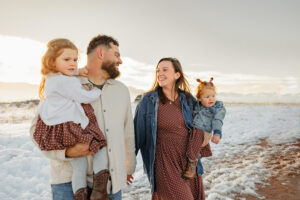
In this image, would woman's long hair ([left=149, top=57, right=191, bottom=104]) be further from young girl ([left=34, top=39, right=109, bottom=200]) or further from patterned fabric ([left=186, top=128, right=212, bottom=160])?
young girl ([left=34, top=39, right=109, bottom=200])

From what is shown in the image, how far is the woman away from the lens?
10.5 ft

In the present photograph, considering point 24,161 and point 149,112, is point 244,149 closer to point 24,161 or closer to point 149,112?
point 149,112

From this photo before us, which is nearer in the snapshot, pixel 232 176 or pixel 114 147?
pixel 114 147

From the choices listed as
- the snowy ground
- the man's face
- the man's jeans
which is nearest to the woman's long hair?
the man's face

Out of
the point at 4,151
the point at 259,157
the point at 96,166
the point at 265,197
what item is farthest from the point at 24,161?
the point at 259,157

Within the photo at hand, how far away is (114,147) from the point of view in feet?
8.02

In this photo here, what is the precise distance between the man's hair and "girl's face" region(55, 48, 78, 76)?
1.38ft

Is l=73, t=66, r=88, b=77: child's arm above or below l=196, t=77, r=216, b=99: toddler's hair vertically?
above

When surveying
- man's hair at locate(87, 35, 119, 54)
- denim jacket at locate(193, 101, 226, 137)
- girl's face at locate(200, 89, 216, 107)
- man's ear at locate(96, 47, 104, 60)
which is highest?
man's hair at locate(87, 35, 119, 54)

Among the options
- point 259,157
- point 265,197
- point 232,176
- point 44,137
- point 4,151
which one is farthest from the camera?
point 259,157

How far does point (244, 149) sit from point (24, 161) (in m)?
6.59

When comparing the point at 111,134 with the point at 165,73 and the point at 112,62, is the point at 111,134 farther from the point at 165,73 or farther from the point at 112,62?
the point at 165,73

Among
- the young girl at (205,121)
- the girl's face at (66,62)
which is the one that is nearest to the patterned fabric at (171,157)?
the young girl at (205,121)

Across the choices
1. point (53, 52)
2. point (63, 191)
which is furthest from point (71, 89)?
point (63, 191)
